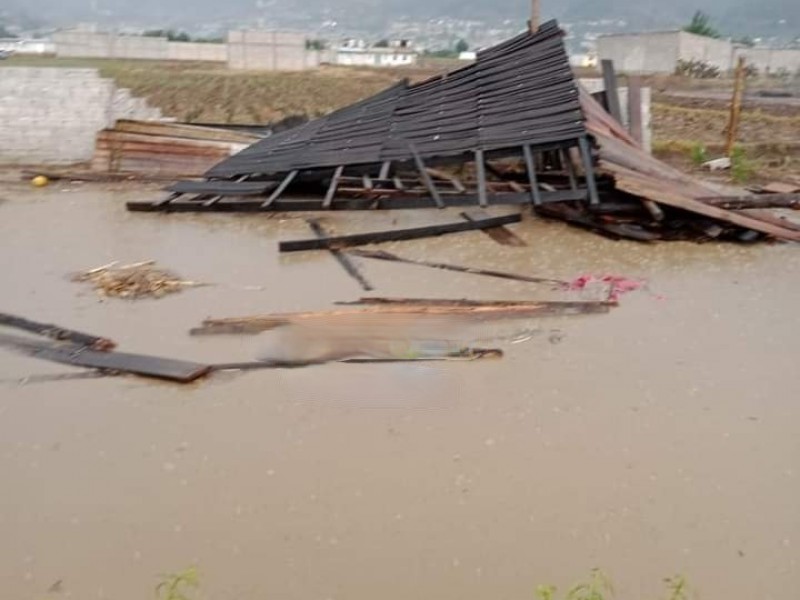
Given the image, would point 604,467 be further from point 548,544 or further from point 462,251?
point 462,251

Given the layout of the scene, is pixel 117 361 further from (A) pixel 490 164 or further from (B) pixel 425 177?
(A) pixel 490 164

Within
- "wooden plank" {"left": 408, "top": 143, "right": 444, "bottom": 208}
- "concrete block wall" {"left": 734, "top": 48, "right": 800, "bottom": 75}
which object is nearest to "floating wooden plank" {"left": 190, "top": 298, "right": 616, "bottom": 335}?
"wooden plank" {"left": 408, "top": 143, "right": 444, "bottom": 208}

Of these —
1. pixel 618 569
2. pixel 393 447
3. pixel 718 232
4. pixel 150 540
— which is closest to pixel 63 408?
pixel 150 540

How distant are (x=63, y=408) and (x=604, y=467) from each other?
3.16 meters

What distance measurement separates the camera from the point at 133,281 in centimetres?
718

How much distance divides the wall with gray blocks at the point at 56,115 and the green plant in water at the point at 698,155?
9.86m

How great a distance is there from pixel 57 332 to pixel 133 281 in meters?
1.31

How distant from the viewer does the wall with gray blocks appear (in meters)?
13.5

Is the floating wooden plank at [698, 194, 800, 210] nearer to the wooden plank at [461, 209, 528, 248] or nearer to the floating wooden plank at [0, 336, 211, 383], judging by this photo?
the wooden plank at [461, 209, 528, 248]

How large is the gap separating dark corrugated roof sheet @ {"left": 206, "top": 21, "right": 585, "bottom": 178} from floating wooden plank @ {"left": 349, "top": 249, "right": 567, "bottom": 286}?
2.39m

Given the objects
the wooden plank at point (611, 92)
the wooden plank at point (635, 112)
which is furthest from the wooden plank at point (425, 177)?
the wooden plank at point (635, 112)

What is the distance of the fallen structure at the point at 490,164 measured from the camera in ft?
30.4

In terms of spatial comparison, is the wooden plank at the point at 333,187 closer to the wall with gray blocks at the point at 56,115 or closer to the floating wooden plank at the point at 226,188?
the floating wooden plank at the point at 226,188

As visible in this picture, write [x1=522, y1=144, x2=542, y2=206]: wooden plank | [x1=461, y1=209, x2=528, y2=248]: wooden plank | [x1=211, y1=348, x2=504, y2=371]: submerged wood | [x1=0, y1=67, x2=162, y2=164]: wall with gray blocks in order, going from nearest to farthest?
[x1=211, y1=348, x2=504, y2=371]: submerged wood < [x1=461, y1=209, x2=528, y2=248]: wooden plank < [x1=522, y1=144, x2=542, y2=206]: wooden plank < [x1=0, y1=67, x2=162, y2=164]: wall with gray blocks
